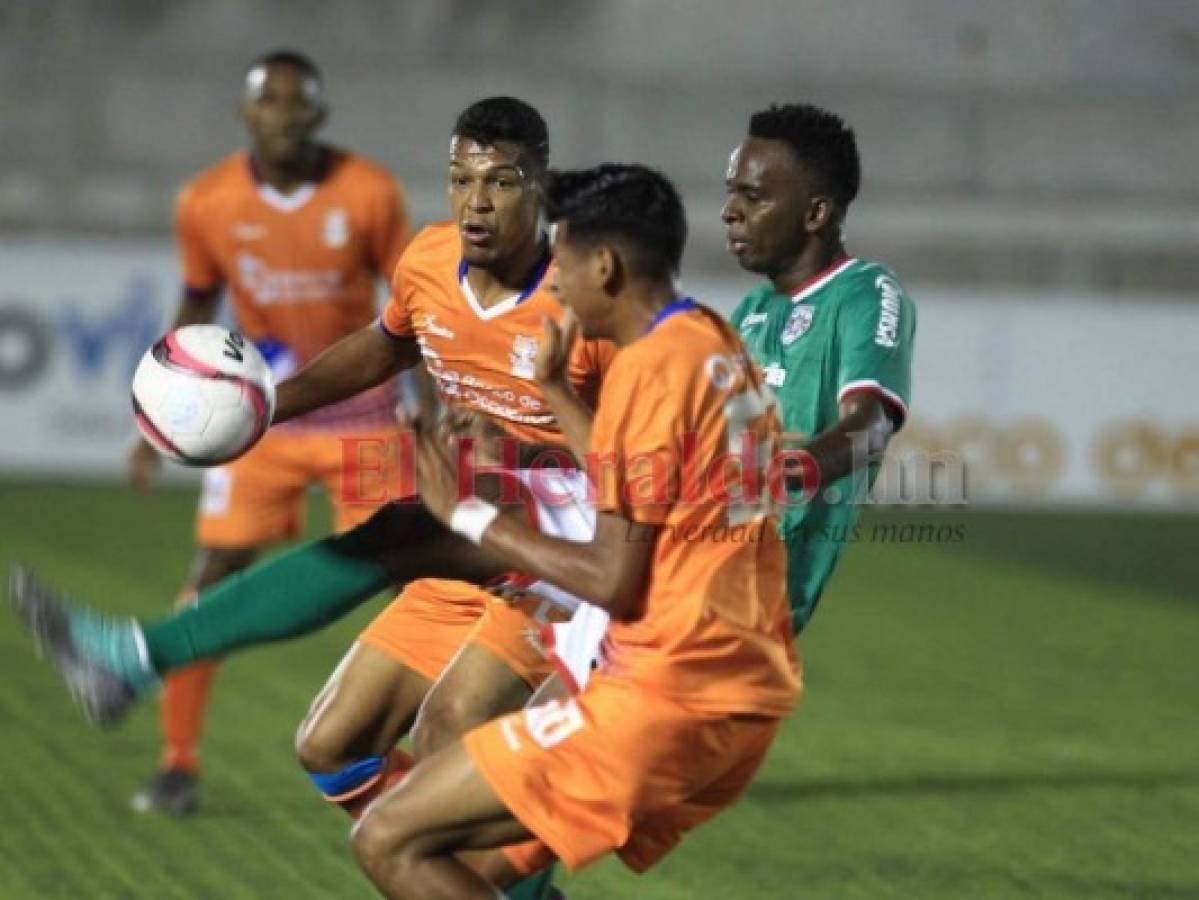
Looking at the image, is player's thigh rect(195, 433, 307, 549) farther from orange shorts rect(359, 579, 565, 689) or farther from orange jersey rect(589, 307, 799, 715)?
orange jersey rect(589, 307, 799, 715)

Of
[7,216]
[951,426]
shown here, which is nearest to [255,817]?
[951,426]

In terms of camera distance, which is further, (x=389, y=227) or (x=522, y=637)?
(x=389, y=227)

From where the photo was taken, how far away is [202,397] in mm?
5535

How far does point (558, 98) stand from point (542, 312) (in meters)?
17.0

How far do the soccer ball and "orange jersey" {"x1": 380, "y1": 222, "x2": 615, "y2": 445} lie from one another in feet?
1.52

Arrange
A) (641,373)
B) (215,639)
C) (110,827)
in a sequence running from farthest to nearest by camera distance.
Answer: (110,827) → (215,639) → (641,373)

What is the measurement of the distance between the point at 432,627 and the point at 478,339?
83 centimetres

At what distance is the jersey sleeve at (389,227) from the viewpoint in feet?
28.4

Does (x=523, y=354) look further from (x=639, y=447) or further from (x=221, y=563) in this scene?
(x=221, y=563)

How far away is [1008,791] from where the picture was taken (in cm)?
830

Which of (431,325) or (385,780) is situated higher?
(431,325)

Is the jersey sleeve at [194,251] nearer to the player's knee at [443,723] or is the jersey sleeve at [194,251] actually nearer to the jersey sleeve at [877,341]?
the player's knee at [443,723]

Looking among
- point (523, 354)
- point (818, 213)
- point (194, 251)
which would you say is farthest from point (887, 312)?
point (194, 251)

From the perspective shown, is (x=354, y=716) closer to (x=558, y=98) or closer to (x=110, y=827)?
(x=110, y=827)
